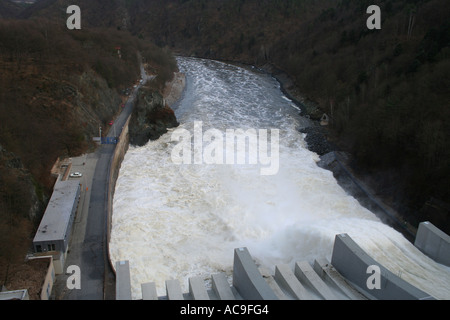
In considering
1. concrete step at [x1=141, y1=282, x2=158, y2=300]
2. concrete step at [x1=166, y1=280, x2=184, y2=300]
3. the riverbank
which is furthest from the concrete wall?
the riverbank

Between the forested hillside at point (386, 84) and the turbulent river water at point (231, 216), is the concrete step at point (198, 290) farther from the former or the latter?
the forested hillside at point (386, 84)

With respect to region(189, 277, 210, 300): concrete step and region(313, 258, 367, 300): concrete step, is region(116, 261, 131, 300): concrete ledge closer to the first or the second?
region(189, 277, 210, 300): concrete step

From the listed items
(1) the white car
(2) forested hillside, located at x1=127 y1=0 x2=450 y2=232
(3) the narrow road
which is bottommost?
(3) the narrow road

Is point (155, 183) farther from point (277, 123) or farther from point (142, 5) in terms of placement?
point (142, 5)

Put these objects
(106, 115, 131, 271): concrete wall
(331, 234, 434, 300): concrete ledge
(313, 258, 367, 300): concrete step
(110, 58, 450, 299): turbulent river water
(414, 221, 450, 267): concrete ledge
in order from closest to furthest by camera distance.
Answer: (331, 234, 434, 300): concrete ledge
(313, 258, 367, 300): concrete step
(414, 221, 450, 267): concrete ledge
(110, 58, 450, 299): turbulent river water
(106, 115, 131, 271): concrete wall

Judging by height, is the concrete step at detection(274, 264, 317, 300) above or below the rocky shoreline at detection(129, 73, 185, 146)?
below

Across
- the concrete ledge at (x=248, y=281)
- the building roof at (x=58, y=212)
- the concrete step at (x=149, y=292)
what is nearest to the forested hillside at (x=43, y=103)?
the building roof at (x=58, y=212)
